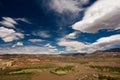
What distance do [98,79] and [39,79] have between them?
19.7 m

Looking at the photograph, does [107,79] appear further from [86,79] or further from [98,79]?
[86,79]

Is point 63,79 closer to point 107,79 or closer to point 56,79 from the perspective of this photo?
point 56,79

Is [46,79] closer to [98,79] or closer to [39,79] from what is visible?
[39,79]

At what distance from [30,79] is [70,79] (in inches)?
522

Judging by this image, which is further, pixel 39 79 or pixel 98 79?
pixel 39 79

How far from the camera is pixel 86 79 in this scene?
53500mm

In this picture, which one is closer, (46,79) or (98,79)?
(98,79)

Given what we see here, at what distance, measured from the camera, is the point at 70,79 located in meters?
58.3

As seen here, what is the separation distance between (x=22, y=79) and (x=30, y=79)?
8.58ft

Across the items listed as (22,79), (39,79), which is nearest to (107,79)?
(39,79)

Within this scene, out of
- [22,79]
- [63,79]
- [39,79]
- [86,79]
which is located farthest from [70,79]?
[22,79]

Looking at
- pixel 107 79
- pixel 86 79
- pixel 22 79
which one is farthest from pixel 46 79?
pixel 107 79

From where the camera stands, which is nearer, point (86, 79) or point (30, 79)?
point (86, 79)

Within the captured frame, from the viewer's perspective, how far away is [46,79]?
60438 mm
